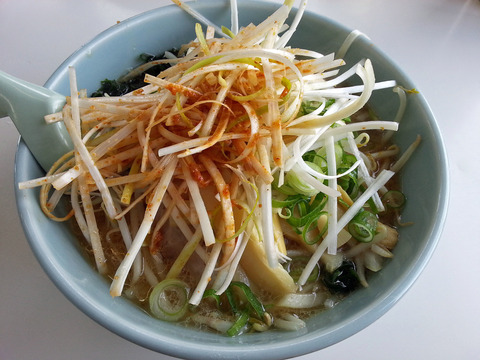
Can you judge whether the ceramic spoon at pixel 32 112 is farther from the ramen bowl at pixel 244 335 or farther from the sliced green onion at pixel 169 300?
the sliced green onion at pixel 169 300

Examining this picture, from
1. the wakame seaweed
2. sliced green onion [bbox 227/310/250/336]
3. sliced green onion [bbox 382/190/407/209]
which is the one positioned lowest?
sliced green onion [bbox 227/310/250/336]

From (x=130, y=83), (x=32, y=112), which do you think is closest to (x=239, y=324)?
(x=32, y=112)

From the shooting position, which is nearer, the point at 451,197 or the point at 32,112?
the point at 32,112

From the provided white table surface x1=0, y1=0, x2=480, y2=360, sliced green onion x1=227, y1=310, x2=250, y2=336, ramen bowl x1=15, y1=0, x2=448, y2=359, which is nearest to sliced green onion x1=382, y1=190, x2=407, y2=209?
ramen bowl x1=15, y1=0, x2=448, y2=359

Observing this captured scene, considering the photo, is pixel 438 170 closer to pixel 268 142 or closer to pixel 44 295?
pixel 268 142

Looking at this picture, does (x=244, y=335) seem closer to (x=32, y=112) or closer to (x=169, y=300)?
(x=169, y=300)

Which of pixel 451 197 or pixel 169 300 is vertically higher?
pixel 451 197

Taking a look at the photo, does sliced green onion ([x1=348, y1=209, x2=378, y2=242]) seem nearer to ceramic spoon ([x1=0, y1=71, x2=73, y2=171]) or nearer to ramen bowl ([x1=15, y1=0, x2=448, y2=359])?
ramen bowl ([x1=15, y1=0, x2=448, y2=359])

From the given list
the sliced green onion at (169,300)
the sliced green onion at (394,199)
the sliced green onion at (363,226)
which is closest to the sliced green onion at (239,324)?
the sliced green onion at (169,300)
